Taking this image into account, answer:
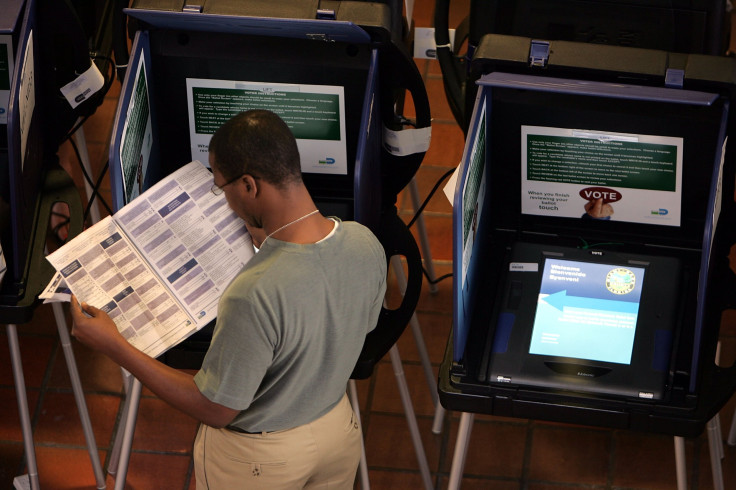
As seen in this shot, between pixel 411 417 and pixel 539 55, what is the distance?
1.14 meters

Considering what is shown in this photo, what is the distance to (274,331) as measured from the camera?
2043mm

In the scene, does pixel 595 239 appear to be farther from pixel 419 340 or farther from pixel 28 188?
pixel 28 188

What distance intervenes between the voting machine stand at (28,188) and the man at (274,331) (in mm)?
490

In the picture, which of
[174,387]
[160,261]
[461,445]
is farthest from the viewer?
[461,445]

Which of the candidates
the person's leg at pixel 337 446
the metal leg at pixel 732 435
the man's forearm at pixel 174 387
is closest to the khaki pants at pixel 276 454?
the person's leg at pixel 337 446

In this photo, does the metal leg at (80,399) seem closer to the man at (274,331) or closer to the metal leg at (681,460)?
the man at (274,331)

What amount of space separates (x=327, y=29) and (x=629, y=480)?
1667 millimetres

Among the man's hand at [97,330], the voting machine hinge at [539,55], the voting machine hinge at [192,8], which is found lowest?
the man's hand at [97,330]

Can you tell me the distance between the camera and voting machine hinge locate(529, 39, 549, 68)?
2.41 metres

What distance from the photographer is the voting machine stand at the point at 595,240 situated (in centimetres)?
240

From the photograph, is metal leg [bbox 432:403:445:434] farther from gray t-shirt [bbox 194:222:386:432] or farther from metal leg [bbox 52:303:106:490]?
gray t-shirt [bbox 194:222:386:432]

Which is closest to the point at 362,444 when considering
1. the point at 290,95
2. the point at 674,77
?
the point at 290,95

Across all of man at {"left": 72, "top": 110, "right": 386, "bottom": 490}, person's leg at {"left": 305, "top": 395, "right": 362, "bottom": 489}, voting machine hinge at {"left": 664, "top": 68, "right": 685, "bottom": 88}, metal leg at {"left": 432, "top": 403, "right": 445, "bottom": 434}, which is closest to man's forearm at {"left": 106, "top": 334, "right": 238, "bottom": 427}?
man at {"left": 72, "top": 110, "right": 386, "bottom": 490}

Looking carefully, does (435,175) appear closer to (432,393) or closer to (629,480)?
(432,393)
